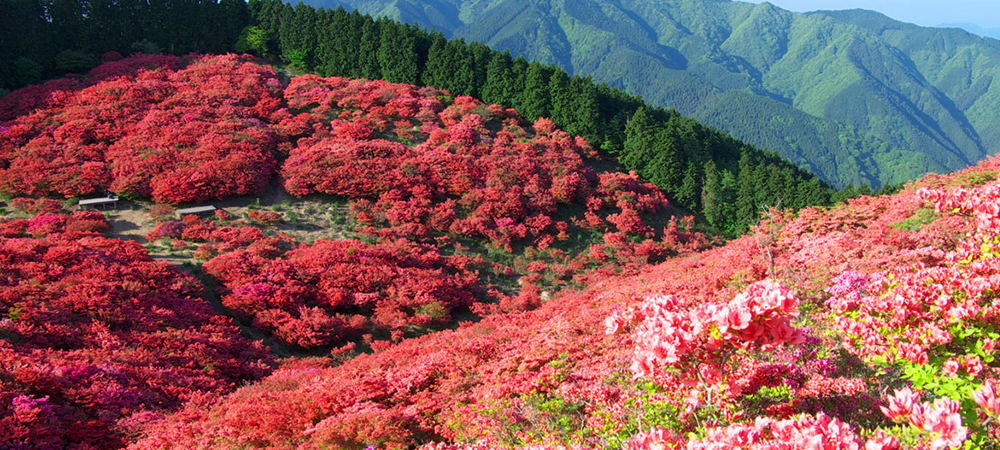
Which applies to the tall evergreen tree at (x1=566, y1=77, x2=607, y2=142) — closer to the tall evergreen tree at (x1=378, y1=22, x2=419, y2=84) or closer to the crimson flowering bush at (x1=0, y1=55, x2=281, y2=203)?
the tall evergreen tree at (x1=378, y1=22, x2=419, y2=84)

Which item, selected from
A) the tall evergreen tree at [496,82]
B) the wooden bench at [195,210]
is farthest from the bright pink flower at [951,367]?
the tall evergreen tree at [496,82]

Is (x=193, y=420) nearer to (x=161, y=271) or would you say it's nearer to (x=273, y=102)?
(x=161, y=271)

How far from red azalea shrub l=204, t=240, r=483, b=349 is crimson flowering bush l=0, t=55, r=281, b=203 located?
5.71 m

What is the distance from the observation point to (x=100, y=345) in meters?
9.48

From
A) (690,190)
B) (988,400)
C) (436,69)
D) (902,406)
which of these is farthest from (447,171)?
(988,400)

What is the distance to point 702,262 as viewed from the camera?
42.1 ft

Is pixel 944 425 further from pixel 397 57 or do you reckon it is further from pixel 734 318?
pixel 397 57

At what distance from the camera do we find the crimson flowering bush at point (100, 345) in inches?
286

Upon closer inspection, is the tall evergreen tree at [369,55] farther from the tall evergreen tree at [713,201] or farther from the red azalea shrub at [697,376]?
the red azalea shrub at [697,376]

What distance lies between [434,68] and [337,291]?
2069 cm

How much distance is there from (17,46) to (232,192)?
16.8m

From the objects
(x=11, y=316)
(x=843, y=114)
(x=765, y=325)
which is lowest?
(x=11, y=316)

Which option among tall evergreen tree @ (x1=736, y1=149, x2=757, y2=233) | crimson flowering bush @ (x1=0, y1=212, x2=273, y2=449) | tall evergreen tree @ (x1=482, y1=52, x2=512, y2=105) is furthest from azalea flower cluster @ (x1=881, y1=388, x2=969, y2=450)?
tall evergreen tree @ (x1=482, y1=52, x2=512, y2=105)

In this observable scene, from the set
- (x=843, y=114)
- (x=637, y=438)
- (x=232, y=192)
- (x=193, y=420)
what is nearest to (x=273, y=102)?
(x=232, y=192)
